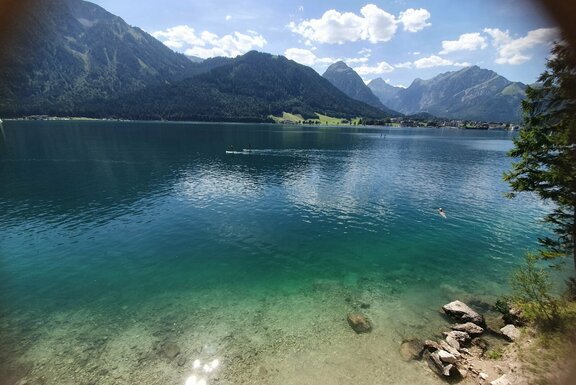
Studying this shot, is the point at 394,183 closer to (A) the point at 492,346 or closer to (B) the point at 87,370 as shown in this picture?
(A) the point at 492,346

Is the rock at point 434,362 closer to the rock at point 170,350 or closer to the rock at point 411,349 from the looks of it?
the rock at point 411,349

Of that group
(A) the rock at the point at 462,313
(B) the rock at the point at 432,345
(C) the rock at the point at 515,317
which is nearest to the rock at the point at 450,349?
(B) the rock at the point at 432,345

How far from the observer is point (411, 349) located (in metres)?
22.1

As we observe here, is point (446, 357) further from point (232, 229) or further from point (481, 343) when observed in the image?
point (232, 229)

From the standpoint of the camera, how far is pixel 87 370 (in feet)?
65.0

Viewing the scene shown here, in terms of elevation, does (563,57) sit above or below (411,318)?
above

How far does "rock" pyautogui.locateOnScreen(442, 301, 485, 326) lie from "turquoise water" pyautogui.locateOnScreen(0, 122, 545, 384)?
4.39ft

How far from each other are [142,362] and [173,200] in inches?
1658

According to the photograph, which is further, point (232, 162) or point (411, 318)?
point (232, 162)

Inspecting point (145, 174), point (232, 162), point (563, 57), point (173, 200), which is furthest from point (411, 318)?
point (232, 162)

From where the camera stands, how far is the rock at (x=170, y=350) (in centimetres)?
2128

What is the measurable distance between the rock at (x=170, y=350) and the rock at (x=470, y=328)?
21860 mm

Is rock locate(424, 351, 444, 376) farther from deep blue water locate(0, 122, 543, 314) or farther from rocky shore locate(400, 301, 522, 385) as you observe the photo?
deep blue water locate(0, 122, 543, 314)

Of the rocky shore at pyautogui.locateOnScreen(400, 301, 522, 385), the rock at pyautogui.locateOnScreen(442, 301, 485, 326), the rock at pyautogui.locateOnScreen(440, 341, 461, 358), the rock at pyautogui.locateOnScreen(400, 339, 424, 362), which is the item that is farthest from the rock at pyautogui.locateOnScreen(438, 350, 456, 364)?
the rock at pyautogui.locateOnScreen(442, 301, 485, 326)
